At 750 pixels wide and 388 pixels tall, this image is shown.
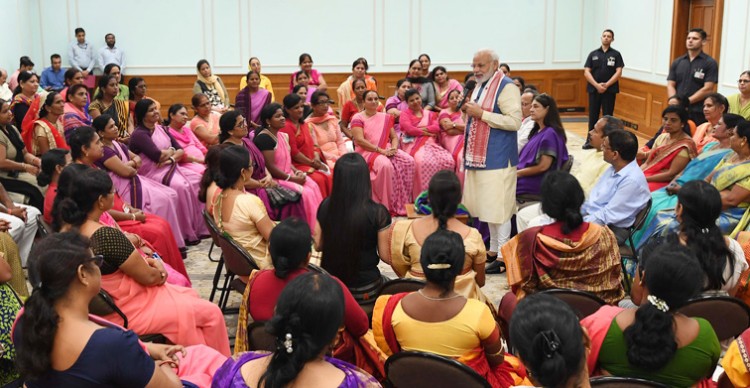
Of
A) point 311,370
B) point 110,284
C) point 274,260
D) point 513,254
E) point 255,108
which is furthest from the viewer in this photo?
point 255,108

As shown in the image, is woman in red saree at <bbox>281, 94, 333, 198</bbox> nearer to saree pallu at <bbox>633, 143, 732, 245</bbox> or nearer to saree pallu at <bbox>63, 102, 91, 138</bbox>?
saree pallu at <bbox>63, 102, 91, 138</bbox>

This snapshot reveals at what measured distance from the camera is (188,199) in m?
5.97

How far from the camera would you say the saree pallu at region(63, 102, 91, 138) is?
604cm

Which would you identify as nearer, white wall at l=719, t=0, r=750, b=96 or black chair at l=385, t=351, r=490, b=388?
black chair at l=385, t=351, r=490, b=388

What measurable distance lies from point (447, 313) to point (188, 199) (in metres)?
3.85

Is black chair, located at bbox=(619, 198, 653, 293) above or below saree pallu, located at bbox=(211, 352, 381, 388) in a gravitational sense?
below

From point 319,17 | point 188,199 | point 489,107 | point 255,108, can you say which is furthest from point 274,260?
point 319,17

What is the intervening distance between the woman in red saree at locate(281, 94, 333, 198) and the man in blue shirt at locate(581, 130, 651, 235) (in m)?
2.33

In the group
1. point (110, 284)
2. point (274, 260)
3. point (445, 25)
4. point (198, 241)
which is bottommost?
point (198, 241)

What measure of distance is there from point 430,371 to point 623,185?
8.23 feet

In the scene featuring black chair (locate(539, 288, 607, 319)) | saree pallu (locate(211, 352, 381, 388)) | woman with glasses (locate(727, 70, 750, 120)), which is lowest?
black chair (locate(539, 288, 607, 319))

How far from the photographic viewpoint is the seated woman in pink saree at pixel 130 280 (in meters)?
3.19

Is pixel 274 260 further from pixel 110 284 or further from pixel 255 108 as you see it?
pixel 255 108

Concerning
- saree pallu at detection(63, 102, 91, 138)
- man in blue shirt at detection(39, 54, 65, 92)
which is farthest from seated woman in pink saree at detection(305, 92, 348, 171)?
man in blue shirt at detection(39, 54, 65, 92)
